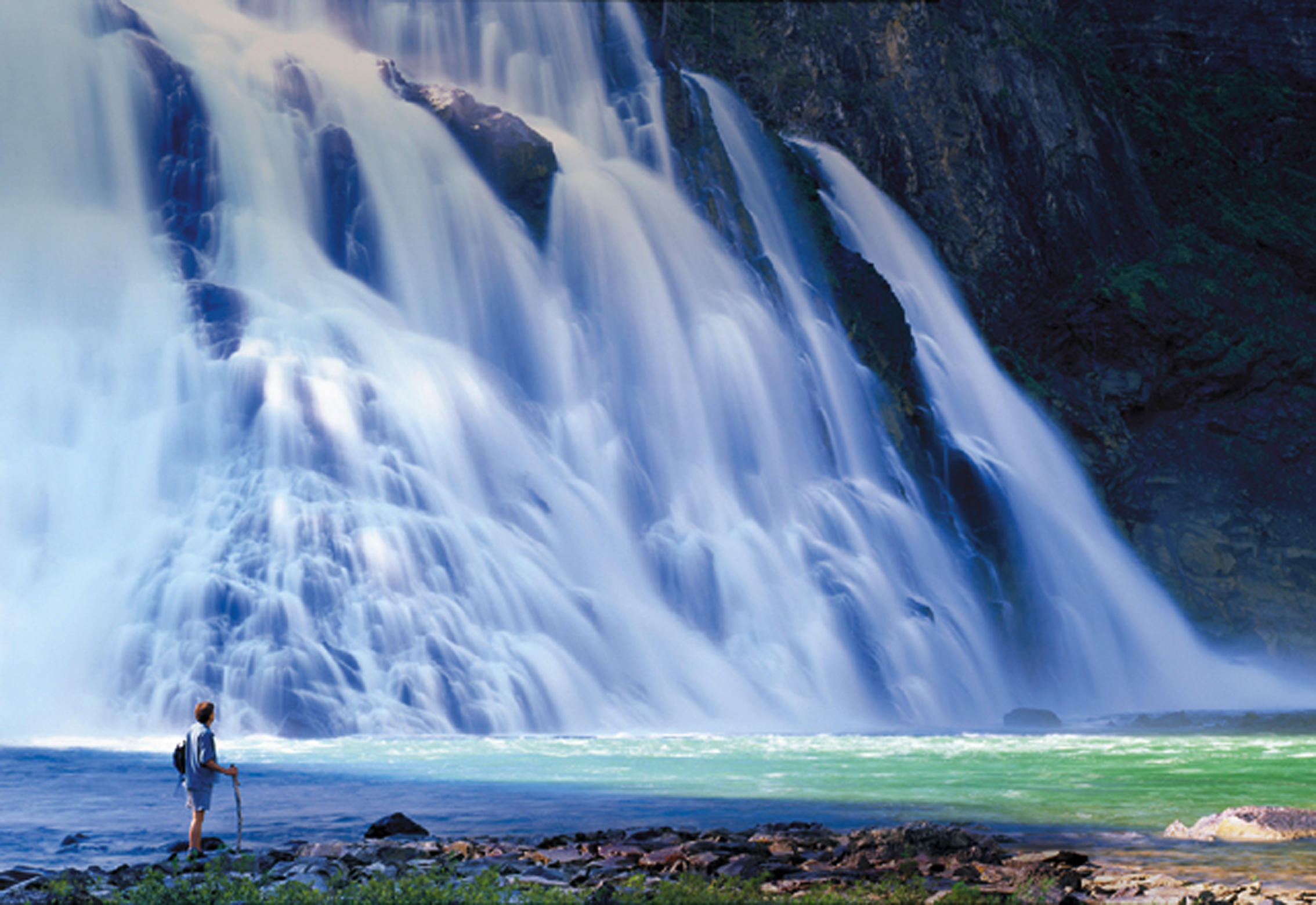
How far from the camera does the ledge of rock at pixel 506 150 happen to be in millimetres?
25953

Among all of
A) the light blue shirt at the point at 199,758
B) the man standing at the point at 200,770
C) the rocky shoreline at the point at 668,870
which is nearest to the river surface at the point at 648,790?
the man standing at the point at 200,770

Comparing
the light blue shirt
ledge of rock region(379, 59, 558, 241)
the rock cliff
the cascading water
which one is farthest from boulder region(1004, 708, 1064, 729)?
the light blue shirt

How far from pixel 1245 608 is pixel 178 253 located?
27975 mm

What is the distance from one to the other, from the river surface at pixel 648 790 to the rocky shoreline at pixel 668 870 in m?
0.59

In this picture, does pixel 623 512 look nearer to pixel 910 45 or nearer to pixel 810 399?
pixel 810 399

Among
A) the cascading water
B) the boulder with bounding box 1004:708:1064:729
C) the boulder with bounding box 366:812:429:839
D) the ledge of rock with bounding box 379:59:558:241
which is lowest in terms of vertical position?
the boulder with bounding box 366:812:429:839

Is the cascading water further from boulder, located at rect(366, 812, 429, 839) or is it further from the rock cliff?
boulder, located at rect(366, 812, 429, 839)

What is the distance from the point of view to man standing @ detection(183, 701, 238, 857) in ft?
23.2

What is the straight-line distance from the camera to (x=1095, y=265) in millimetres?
38750

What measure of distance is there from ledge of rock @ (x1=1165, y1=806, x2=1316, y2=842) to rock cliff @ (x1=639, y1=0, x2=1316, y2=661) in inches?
1025

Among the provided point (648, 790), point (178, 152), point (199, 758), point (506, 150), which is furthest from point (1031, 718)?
point (178, 152)

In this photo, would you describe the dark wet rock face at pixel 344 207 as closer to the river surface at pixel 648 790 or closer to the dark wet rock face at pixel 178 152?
the dark wet rock face at pixel 178 152

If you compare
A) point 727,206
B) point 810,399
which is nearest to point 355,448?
point 810,399

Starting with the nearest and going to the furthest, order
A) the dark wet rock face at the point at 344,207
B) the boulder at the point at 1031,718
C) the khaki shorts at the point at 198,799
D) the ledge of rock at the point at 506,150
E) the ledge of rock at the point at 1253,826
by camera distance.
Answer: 1. the khaki shorts at the point at 198,799
2. the ledge of rock at the point at 1253,826
3. the boulder at the point at 1031,718
4. the dark wet rock face at the point at 344,207
5. the ledge of rock at the point at 506,150
